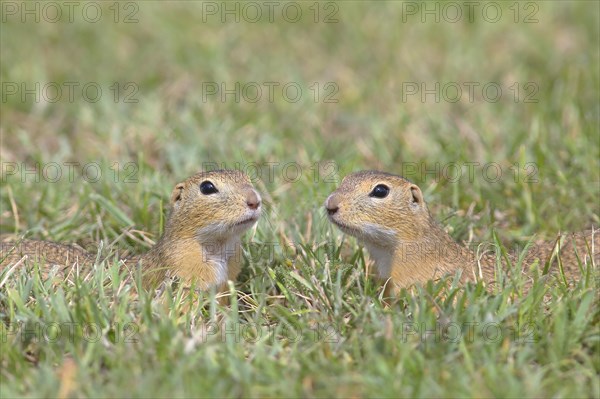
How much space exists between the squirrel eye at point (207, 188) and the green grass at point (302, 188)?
53 centimetres

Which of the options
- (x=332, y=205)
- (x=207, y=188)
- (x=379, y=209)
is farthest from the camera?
(x=207, y=188)

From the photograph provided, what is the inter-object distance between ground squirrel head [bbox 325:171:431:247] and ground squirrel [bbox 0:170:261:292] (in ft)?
1.55

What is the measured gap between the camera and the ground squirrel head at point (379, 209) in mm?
5438

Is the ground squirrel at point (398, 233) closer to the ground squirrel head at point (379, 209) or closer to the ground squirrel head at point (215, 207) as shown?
the ground squirrel head at point (379, 209)

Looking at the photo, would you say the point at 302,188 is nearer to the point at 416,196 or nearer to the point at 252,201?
the point at 416,196

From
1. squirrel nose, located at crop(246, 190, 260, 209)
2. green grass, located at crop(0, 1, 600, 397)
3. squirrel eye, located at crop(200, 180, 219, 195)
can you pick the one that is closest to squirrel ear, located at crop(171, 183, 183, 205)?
squirrel eye, located at crop(200, 180, 219, 195)

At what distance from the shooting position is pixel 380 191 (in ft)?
Result: 18.3

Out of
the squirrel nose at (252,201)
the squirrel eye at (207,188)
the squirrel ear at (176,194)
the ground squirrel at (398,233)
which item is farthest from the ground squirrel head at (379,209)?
the squirrel ear at (176,194)

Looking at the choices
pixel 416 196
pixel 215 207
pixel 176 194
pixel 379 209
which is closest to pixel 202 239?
pixel 215 207

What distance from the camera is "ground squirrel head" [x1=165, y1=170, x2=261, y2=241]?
215 inches

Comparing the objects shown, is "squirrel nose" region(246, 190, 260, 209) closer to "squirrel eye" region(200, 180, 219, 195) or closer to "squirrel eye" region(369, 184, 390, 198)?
"squirrel eye" region(200, 180, 219, 195)

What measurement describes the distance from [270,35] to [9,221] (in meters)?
4.11

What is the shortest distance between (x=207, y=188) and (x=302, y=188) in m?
1.27

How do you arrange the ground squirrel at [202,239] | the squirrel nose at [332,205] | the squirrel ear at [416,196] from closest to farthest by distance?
the squirrel nose at [332,205], the ground squirrel at [202,239], the squirrel ear at [416,196]
